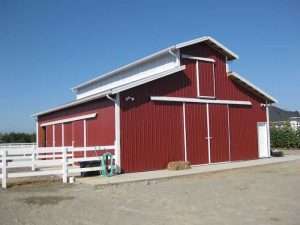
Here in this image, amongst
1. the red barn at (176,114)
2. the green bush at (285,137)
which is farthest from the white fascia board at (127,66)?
the green bush at (285,137)

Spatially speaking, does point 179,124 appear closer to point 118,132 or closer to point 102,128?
point 118,132

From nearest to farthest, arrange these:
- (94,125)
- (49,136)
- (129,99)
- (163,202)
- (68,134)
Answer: (163,202)
(129,99)
(94,125)
(68,134)
(49,136)

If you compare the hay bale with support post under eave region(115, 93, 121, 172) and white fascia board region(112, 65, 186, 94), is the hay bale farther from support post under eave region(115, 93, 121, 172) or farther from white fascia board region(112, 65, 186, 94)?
white fascia board region(112, 65, 186, 94)

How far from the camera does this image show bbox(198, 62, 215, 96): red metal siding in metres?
19.4

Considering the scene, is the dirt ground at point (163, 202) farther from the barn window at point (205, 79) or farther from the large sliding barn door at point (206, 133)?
the barn window at point (205, 79)

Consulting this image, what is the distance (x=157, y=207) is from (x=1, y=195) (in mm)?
4956

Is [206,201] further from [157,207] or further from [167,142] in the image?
[167,142]

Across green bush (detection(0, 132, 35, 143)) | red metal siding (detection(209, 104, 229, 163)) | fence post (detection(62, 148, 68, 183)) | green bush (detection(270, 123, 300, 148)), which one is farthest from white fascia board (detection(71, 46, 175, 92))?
green bush (detection(0, 132, 35, 143))

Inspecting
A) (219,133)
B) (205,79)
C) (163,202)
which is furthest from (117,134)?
(163,202)

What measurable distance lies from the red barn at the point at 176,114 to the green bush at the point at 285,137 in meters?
10.9

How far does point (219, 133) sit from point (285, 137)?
15.2 m

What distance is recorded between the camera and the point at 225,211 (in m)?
8.21

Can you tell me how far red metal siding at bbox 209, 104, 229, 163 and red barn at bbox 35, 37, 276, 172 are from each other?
0.03m

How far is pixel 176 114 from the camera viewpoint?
59.5ft
